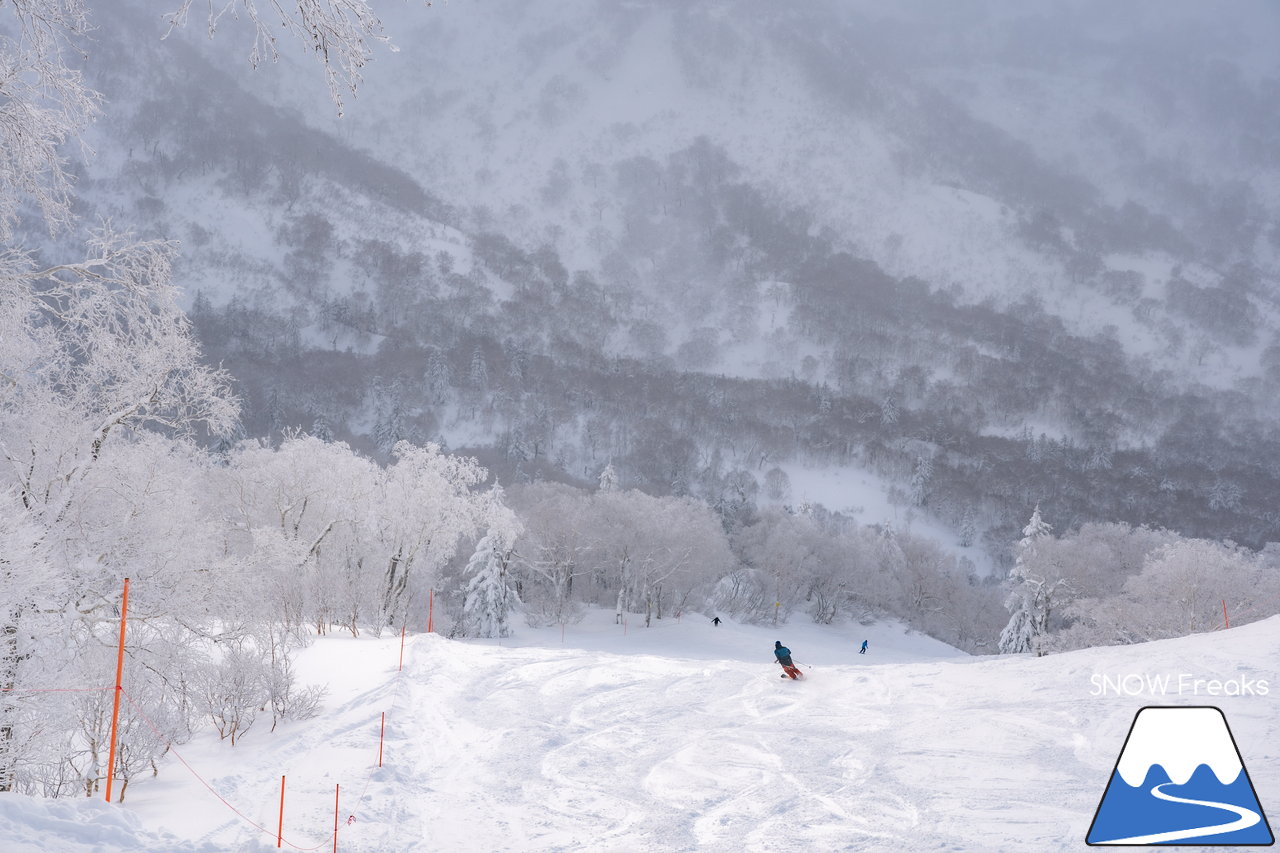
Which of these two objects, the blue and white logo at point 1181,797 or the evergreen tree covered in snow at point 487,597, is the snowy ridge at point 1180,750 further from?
the evergreen tree covered in snow at point 487,597

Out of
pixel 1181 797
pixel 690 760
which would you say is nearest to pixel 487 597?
pixel 690 760

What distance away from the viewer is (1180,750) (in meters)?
8.63

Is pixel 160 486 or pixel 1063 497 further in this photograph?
pixel 1063 497

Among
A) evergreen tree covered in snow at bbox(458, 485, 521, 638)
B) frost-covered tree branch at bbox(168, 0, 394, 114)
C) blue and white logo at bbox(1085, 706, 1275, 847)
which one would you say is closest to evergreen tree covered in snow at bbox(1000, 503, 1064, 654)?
evergreen tree covered in snow at bbox(458, 485, 521, 638)

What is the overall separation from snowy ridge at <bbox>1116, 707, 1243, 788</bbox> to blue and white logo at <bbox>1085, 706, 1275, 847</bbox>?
0.03 ft

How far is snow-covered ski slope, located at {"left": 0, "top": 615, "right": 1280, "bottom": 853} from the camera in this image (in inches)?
376

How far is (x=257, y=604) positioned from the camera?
14.9m

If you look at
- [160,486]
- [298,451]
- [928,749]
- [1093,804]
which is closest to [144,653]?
[160,486]

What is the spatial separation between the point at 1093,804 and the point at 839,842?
10.6 ft

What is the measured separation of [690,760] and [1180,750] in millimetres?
7104

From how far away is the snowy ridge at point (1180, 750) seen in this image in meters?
8.30

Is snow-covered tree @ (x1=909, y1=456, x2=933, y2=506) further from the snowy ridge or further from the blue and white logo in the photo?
the blue and white logo

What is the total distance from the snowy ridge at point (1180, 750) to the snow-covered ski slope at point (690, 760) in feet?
1.97

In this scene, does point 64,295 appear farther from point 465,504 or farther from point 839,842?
point 465,504
